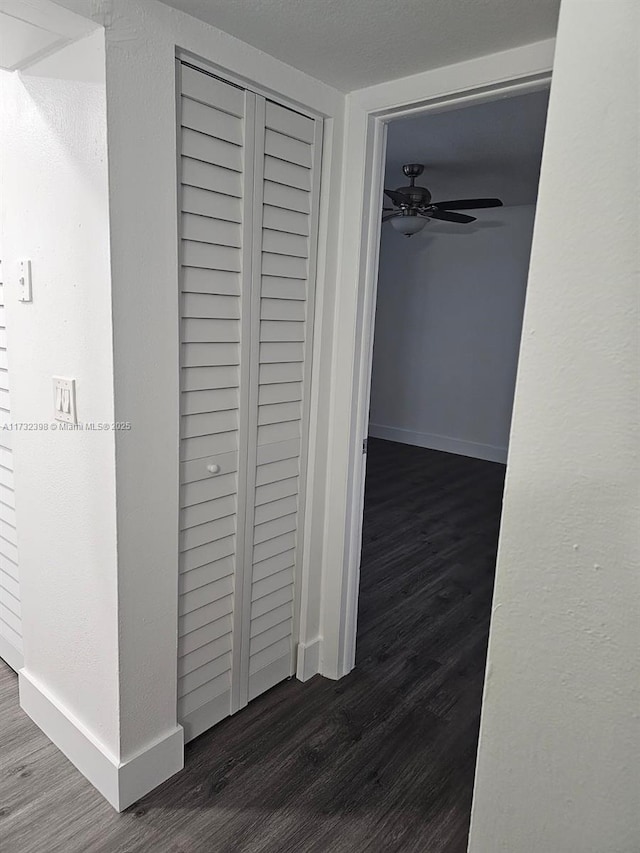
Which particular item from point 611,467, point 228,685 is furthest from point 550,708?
point 228,685

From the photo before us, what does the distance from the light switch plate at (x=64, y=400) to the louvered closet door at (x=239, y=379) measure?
294 mm

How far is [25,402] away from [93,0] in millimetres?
1068

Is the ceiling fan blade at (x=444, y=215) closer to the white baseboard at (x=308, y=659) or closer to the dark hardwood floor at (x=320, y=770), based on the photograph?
the dark hardwood floor at (x=320, y=770)

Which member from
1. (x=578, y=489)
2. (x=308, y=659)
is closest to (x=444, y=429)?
(x=308, y=659)

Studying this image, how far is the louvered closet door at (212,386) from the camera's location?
1695mm

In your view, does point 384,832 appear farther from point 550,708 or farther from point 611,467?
point 611,467

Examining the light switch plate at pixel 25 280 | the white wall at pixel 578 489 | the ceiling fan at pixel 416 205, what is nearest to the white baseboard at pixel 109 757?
the light switch plate at pixel 25 280

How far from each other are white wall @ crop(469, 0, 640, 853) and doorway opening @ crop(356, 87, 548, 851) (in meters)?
1.35

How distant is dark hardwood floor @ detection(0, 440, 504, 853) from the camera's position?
1.67 meters

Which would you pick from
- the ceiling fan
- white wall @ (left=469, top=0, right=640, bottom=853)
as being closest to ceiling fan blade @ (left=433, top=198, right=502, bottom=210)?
the ceiling fan

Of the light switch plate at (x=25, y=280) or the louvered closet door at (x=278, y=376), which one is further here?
the louvered closet door at (x=278, y=376)

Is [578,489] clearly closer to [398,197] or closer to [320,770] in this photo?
[320,770]

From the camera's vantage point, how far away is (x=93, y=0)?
1.35 m

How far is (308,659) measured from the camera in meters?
2.37
